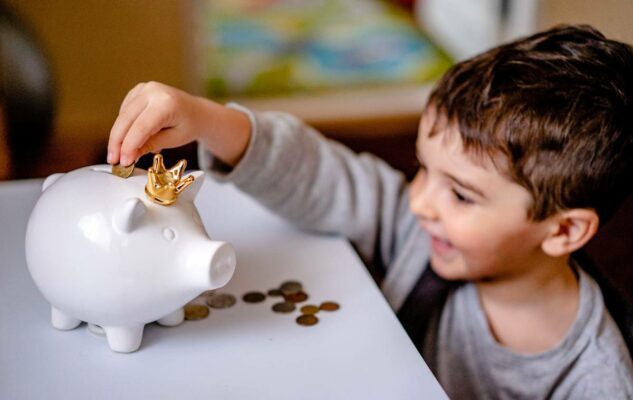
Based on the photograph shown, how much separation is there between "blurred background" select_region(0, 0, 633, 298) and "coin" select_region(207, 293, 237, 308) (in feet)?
2.68

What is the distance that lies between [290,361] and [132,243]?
177 mm

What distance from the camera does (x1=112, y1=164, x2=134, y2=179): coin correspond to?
0.62 m

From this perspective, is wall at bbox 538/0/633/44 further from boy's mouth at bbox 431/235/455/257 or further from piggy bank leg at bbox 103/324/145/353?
piggy bank leg at bbox 103/324/145/353

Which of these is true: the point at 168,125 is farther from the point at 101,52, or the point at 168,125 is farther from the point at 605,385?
the point at 101,52

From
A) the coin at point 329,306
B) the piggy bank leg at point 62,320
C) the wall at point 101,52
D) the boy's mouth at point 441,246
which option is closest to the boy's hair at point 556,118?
the boy's mouth at point 441,246

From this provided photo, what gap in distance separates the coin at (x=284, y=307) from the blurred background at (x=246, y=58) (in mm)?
849

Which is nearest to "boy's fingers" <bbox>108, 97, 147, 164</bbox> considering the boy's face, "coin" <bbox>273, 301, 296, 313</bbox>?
"coin" <bbox>273, 301, 296, 313</bbox>

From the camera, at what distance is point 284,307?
2.41ft

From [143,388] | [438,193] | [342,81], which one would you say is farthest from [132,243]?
[342,81]

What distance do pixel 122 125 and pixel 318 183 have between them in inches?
12.4

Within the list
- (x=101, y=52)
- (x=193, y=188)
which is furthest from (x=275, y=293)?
(x=101, y=52)

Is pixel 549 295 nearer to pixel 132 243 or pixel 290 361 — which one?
pixel 290 361

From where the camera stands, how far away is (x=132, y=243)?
1.90ft

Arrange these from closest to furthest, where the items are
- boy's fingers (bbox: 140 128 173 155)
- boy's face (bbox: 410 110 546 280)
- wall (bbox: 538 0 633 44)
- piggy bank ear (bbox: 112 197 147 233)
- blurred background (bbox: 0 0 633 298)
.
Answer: piggy bank ear (bbox: 112 197 147 233) < boy's fingers (bbox: 140 128 173 155) < boy's face (bbox: 410 110 546 280) < blurred background (bbox: 0 0 633 298) < wall (bbox: 538 0 633 44)
